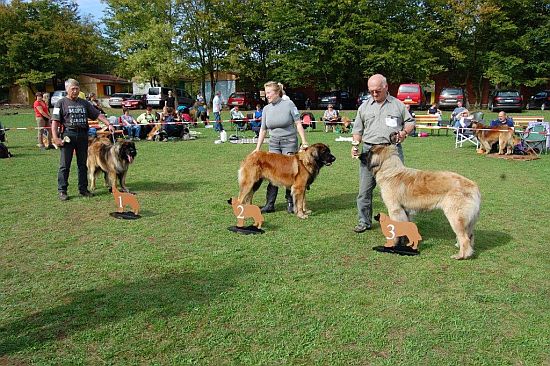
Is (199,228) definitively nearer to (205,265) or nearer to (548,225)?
(205,265)

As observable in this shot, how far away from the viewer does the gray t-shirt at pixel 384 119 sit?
4836mm

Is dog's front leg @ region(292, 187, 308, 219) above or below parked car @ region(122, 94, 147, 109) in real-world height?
below

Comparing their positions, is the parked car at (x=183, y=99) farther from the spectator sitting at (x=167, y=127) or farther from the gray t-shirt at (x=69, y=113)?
the gray t-shirt at (x=69, y=113)

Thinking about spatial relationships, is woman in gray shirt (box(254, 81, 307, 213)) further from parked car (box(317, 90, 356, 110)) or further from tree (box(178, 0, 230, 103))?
tree (box(178, 0, 230, 103))

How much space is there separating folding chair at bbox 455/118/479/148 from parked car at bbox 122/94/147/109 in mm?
25591

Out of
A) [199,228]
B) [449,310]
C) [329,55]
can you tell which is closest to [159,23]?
[329,55]

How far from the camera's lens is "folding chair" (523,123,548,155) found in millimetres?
12148

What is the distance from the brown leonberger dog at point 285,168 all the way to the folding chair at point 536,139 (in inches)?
352

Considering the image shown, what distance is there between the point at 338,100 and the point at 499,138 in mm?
20598

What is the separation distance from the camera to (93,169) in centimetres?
750

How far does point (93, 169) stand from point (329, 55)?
31665mm

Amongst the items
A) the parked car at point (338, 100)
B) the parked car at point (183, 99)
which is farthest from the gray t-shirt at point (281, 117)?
the parked car at point (183, 99)

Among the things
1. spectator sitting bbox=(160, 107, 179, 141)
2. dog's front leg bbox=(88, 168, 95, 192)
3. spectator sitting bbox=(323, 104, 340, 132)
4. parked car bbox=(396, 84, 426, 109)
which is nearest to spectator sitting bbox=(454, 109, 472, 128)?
spectator sitting bbox=(323, 104, 340, 132)

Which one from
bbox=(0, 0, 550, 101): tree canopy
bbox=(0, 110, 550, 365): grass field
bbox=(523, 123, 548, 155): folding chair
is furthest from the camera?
bbox=(0, 0, 550, 101): tree canopy
